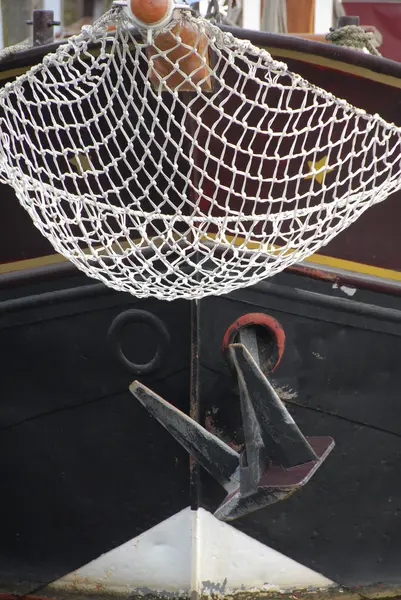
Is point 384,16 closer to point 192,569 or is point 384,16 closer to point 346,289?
point 346,289

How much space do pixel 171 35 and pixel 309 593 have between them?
2.32m

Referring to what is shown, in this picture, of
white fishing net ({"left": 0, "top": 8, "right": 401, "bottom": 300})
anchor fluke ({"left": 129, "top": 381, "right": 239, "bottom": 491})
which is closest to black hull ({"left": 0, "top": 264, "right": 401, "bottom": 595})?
anchor fluke ({"left": 129, "top": 381, "right": 239, "bottom": 491})

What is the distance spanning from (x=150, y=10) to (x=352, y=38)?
128 cm

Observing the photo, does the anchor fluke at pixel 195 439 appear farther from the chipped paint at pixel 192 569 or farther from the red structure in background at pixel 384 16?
the red structure in background at pixel 384 16

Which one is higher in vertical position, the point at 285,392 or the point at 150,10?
the point at 150,10

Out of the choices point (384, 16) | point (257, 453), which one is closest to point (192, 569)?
point (257, 453)

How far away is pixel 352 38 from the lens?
3.50m

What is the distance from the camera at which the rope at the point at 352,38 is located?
3480mm

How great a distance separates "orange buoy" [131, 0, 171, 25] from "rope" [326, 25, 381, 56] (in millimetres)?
1201

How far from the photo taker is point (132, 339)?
345 centimetres

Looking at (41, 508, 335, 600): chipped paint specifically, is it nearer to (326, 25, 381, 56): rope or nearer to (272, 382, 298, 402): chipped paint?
(272, 382, 298, 402): chipped paint

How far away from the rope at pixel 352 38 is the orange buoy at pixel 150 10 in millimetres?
1201

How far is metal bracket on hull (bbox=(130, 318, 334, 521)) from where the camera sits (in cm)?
314

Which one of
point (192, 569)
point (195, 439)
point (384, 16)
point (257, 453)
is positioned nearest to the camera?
point (257, 453)
